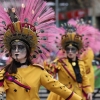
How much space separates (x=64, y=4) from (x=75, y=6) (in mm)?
1352

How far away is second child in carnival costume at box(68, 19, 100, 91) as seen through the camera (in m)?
8.98

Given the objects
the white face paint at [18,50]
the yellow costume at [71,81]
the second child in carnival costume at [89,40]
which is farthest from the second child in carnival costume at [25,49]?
the second child in carnival costume at [89,40]

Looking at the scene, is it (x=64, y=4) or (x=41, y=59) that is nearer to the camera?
(x=41, y=59)

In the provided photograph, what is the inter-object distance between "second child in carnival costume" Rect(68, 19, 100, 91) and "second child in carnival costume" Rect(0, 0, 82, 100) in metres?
3.26

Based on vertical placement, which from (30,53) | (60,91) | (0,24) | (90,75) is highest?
(0,24)

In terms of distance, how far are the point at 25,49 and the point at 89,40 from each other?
4.66 meters

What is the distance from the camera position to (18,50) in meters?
5.02

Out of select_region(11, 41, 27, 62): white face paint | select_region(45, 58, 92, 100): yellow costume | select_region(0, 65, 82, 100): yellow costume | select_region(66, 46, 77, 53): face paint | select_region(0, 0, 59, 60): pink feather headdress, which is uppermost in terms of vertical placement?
select_region(0, 0, 59, 60): pink feather headdress

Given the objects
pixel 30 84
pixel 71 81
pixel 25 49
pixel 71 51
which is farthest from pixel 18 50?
pixel 71 51

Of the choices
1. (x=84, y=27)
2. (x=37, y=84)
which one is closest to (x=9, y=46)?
(x=37, y=84)

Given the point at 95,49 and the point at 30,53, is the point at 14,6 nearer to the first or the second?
the point at 30,53

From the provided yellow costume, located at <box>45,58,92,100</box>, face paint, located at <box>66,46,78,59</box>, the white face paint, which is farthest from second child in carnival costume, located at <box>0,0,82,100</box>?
face paint, located at <box>66,46,78,59</box>

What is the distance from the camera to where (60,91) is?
4926 millimetres

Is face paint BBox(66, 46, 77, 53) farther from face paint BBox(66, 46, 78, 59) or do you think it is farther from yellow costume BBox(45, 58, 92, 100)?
yellow costume BBox(45, 58, 92, 100)
